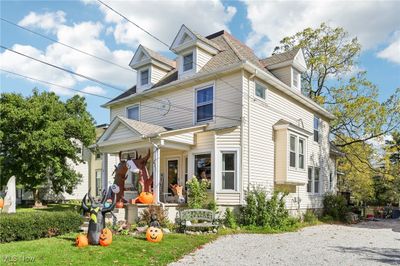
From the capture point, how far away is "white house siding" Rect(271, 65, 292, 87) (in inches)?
795

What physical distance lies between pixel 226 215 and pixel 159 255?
614 centimetres

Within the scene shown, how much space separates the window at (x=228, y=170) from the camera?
1588 cm

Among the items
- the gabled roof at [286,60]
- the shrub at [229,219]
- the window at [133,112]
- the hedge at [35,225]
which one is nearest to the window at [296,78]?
the gabled roof at [286,60]

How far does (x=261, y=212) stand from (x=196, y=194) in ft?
9.04

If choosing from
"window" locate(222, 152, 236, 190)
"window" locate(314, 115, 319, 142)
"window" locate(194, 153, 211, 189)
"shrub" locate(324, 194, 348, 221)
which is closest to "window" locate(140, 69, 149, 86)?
"window" locate(194, 153, 211, 189)

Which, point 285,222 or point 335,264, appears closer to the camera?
point 335,264

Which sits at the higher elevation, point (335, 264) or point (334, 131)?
point (334, 131)

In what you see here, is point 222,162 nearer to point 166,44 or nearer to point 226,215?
point 226,215

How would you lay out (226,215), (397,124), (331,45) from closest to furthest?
(226,215) < (397,124) < (331,45)

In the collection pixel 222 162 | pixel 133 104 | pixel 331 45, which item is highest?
pixel 331 45

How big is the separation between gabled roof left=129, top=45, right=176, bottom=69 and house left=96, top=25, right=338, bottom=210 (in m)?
0.06

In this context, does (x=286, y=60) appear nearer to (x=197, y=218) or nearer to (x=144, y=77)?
(x=144, y=77)

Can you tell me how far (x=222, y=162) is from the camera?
16.0 meters

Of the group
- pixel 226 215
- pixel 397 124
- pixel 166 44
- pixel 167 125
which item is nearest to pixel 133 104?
pixel 167 125
